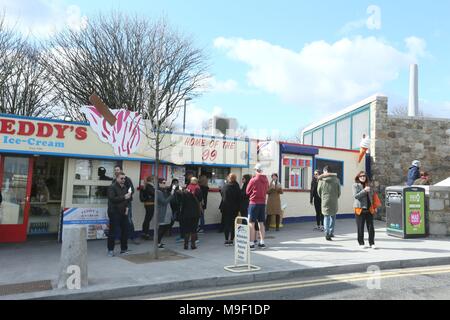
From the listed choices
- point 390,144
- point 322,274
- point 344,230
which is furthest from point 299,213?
point 322,274

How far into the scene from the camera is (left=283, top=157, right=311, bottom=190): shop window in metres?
14.4

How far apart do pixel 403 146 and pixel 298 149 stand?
5.52 metres

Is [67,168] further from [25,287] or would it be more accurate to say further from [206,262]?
[206,262]

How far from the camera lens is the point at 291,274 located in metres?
7.12

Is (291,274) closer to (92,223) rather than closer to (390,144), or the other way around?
(92,223)

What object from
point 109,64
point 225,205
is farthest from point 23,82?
point 225,205

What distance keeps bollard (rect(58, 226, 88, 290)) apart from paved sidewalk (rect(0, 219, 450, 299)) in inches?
7.1

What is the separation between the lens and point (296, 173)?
1468 cm

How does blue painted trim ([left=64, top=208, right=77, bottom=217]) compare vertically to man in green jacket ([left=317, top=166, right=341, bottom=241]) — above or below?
below

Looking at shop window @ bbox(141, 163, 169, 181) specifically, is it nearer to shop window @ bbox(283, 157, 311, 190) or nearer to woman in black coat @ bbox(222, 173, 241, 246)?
woman in black coat @ bbox(222, 173, 241, 246)

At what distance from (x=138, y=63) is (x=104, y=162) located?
10.8 meters
